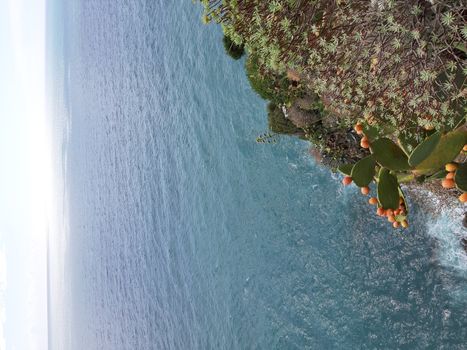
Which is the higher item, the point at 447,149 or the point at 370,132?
the point at 447,149

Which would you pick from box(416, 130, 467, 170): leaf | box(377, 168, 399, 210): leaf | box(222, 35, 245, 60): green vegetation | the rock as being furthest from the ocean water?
box(416, 130, 467, 170): leaf

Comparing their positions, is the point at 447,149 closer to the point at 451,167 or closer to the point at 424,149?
the point at 424,149

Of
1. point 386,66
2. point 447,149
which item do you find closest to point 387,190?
point 447,149

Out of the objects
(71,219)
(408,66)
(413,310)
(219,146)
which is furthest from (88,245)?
(408,66)

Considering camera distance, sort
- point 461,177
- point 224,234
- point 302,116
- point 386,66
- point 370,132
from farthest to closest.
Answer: point 224,234, point 302,116, point 370,132, point 461,177, point 386,66

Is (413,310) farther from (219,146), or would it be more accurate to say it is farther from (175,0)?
(175,0)

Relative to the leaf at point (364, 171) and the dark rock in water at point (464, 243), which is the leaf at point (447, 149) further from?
the dark rock in water at point (464, 243)
